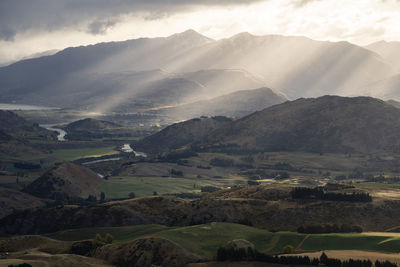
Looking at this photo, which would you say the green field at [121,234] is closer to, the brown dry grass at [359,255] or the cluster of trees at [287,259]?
the cluster of trees at [287,259]

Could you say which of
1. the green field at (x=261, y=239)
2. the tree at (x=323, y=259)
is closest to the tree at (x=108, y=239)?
the green field at (x=261, y=239)

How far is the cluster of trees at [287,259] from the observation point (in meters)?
128

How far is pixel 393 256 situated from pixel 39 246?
108 meters

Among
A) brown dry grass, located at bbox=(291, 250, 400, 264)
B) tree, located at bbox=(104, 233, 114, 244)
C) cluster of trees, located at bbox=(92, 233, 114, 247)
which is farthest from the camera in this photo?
tree, located at bbox=(104, 233, 114, 244)

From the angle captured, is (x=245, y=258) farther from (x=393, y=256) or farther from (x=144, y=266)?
(x=393, y=256)

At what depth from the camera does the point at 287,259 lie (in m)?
132

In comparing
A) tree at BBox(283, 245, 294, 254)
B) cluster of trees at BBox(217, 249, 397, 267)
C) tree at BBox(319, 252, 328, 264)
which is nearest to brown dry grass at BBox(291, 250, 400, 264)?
cluster of trees at BBox(217, 249, 397, 267)

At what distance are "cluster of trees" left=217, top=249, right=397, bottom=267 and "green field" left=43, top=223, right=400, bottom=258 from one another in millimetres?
9116

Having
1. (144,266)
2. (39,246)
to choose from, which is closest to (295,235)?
(144,266)

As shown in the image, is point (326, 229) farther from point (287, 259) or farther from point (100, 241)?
point (100, 241)

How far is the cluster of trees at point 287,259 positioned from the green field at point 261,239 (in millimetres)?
9116

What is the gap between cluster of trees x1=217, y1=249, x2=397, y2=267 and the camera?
128m

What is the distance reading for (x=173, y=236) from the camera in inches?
6535

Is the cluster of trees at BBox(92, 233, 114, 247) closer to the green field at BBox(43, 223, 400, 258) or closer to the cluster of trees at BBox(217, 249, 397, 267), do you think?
the green field at BBox(43, 223, 400, 258)
